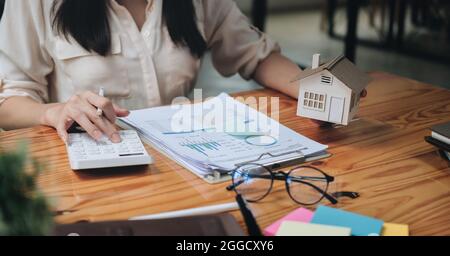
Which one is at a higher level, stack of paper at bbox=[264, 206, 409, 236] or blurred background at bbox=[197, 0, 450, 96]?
stack of paper at bbox=[264, 206, 409, 236]

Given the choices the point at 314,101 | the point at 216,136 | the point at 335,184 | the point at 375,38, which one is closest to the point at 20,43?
the point at 216,136

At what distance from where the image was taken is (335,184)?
2.83 ft

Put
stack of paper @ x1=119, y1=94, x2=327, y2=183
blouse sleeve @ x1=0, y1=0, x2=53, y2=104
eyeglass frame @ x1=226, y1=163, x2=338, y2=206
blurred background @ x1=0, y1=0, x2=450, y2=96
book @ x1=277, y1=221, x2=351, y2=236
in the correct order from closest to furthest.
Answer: book @ x1=277, y1=221, x2=351, y2=236 → eyeglass frame @ x1=226, y1=163, x2=338, y2=206 → stack of paper @ x1=119, y1=94, x2=327, y2=183 → blouse sleeve @ x1=0, y1=0, x2=53, y2=104 → blurred background @ x1=0, y1=0, x2=450, y2=96

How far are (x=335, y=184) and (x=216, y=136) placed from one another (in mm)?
246

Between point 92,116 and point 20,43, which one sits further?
point 20,43

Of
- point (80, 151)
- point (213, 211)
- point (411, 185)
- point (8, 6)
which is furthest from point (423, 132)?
point (8, 6)

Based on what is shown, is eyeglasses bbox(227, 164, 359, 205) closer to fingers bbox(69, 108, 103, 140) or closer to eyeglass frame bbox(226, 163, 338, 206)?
eyeglass frame bbox(226, 163, 338, 206)

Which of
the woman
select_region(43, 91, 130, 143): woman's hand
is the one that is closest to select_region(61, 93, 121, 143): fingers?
select_region(43, 91, 130, 143): woman's hand

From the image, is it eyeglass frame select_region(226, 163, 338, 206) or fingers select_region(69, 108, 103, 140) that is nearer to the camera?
eyeglass frame select_region(226, 163, 338, 206)

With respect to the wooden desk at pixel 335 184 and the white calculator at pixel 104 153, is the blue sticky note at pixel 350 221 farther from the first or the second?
the white calculator at pixel 104 153

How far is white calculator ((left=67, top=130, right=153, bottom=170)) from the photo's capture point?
87 centimetres

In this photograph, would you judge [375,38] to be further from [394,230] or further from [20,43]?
[394,230]

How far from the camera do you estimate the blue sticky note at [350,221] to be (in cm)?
71

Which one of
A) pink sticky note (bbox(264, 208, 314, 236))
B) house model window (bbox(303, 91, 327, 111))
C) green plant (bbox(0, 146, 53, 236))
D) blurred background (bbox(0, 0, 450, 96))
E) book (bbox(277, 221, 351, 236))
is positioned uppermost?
green plant (bbox(0, 146, 53, 236))
